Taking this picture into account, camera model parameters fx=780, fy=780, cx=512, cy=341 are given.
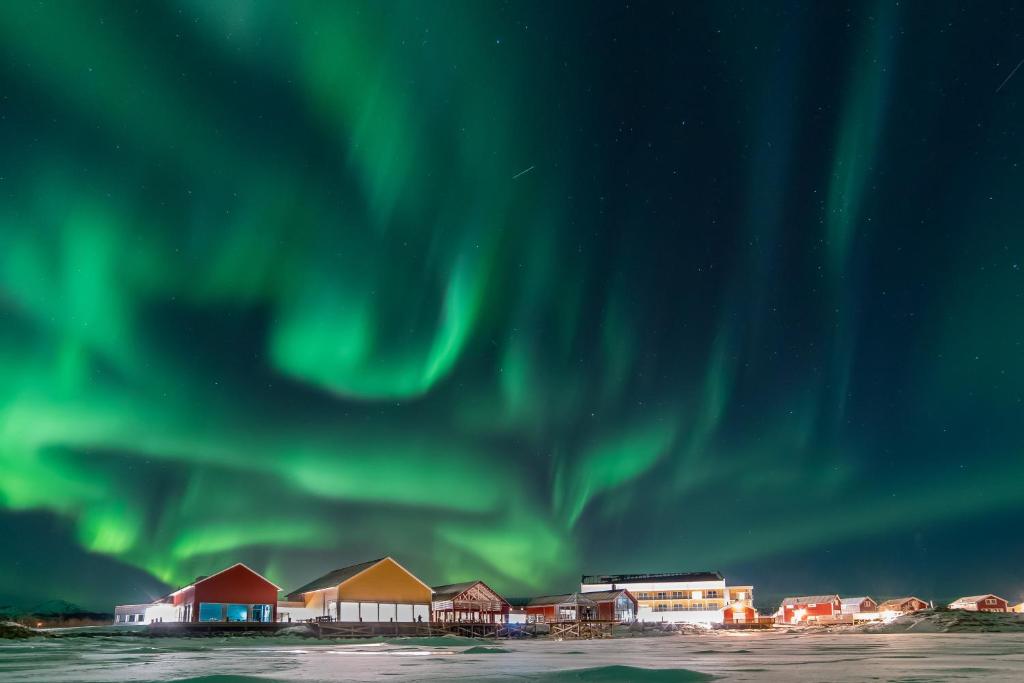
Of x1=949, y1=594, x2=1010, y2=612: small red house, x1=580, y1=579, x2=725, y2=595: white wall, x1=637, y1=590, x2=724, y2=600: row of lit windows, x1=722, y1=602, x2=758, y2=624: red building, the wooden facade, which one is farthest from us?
x1=949, y1=594, x2=1010, y2=612: small red house

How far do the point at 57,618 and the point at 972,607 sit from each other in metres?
215

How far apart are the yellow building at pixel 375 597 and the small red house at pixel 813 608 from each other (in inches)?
4076

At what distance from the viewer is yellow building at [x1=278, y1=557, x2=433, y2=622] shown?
3573 inches

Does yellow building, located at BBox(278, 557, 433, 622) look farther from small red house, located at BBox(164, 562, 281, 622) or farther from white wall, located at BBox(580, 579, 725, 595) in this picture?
white wall, located at BBox(580, 579, 725, 595)

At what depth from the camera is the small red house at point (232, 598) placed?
86812 mm

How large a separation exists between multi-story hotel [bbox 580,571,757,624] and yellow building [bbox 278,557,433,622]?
63676mm

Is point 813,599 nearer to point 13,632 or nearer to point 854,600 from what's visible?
point 854,600

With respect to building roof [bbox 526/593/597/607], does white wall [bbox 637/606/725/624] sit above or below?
below

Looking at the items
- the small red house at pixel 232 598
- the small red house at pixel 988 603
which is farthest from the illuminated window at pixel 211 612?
the small red house at pixel 988 603

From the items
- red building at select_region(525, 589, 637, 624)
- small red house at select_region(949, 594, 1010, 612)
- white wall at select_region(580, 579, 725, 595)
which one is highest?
white wall at select_region(580, 579, 725, 595)

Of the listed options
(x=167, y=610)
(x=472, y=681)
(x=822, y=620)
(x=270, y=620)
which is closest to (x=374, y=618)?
(x=270, y=620)

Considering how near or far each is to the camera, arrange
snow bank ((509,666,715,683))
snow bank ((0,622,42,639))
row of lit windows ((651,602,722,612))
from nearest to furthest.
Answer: snow bank ((509,666,715,683)) < snow bank ((0,622,42,639)) < row of lit windows ((651,602,722,612))

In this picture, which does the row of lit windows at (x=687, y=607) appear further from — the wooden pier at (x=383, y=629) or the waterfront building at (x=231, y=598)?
the waterfront building at (x=231, y=598)

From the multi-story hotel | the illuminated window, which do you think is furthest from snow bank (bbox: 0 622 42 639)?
the multi-story hotel
